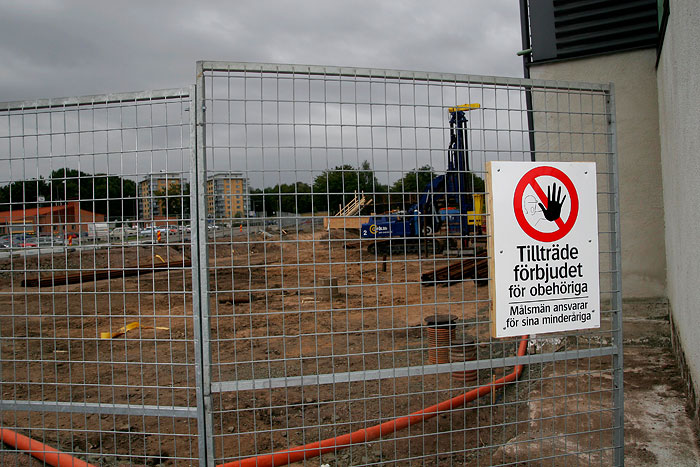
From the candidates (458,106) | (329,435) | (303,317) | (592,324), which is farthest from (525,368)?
(303,317)

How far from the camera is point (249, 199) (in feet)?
8.71

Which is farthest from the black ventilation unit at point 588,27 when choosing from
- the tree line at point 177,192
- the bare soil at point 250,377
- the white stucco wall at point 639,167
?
the tree line at point 177,192

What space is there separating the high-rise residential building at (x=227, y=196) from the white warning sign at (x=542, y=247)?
141 centimetres

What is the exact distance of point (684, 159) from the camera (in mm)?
4047

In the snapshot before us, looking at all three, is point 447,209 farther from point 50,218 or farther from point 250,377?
point 250,377

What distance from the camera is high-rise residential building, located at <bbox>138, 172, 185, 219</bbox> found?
2.63 m

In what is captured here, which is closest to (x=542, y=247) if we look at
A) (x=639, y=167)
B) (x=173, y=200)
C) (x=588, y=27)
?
(x=173, y=200)

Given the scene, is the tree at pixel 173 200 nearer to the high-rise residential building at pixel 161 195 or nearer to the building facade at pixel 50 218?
the high-rise residential building at pixel 161 195

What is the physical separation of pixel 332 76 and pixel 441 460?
324 centimetres

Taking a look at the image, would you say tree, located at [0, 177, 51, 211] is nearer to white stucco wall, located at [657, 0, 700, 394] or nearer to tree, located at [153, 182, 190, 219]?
tree, located at [153, 182, 190, 219]

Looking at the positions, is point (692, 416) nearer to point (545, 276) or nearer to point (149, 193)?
point (545, 276)

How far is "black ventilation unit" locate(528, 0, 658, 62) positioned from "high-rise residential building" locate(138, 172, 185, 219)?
553 centimetres

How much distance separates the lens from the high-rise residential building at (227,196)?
2572 millimetres

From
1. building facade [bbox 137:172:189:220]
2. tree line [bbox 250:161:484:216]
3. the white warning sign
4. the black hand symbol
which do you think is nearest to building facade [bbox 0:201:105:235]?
building facade [bbox 137:172:189:220]
